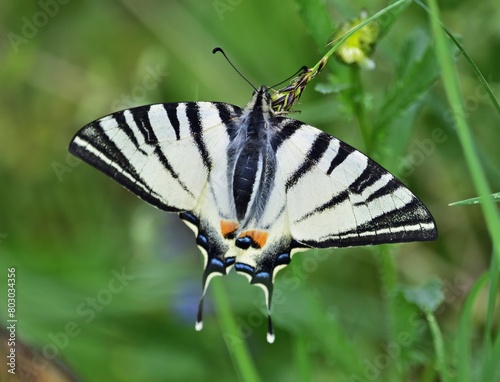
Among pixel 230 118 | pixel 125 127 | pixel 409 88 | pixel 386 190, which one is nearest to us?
pixel 386 190

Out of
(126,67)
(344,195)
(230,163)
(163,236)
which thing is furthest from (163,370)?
(126,67)

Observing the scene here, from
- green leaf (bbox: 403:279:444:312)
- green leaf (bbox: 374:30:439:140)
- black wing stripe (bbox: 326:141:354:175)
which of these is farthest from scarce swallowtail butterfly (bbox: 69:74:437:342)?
green leaf (bbox: 403:279:444:312)

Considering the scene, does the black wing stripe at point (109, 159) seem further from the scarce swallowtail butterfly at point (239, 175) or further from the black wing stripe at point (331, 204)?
the black wing stripe at point (331, 204)

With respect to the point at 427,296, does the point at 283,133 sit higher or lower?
higher

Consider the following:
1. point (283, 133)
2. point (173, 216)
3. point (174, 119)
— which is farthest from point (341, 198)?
point (173, 216)

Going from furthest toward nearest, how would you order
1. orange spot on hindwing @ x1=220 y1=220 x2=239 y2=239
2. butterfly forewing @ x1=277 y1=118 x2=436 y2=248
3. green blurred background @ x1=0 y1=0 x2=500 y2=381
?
green blurred background @ x1=0 y1=0 x2=500 y2=381 → orange spot on hindwing @ x1=220 y1=220 x2=239 y2=239 → butterfly forewing @ x1=277 y1=118 x2=436 y2=248

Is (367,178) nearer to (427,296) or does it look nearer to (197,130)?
(427,296)

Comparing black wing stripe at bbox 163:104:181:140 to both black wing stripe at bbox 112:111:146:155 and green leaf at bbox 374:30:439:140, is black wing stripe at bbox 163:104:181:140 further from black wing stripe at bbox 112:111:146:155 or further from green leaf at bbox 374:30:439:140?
green leaf at bbox 374:30:439:140

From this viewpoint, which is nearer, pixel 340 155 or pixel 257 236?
pixel 340 155

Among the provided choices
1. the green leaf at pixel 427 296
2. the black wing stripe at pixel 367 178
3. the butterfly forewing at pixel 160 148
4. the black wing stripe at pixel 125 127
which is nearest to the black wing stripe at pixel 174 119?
the butterfly forewing at pixel 160 148
